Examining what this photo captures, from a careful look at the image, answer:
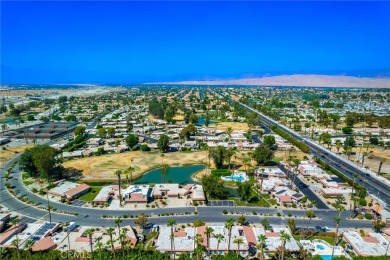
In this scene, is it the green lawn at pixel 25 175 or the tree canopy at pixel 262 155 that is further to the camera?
the tree canopy at pixel 262 155

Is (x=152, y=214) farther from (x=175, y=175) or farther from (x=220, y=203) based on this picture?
(x=175, y=175)

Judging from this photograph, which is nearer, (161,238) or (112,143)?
(161,238)

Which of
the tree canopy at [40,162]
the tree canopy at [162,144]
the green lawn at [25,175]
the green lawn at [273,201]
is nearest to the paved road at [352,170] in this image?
the green lawn at [273,201]

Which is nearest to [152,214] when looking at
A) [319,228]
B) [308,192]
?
[319,228]

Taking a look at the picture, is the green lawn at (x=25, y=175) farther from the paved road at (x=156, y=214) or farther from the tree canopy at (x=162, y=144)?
the tree canopy at (x=162, y=144)

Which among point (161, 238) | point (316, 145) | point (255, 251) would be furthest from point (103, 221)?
point (316, 145)

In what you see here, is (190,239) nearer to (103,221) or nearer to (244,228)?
(244,228)
